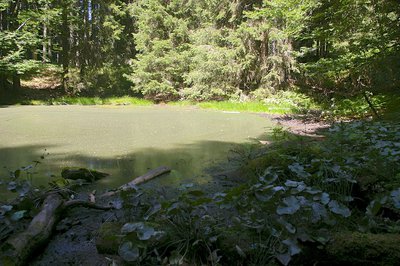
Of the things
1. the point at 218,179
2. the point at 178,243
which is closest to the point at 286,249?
the point at 178,243

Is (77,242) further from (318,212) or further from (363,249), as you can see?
(363,249)

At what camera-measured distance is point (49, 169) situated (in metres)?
4.84

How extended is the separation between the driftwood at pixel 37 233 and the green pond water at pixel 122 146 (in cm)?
88

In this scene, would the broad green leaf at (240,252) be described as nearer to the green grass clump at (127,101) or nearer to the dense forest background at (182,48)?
the dense forest background at (182,48)

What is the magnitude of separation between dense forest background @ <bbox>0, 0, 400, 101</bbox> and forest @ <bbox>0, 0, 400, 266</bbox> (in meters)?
0.12

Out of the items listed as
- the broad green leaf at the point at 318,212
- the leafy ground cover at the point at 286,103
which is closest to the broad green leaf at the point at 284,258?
the broad green leaf at the point at 318,212

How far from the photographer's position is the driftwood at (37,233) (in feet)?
6.64

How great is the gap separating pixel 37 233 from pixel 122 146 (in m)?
4.30

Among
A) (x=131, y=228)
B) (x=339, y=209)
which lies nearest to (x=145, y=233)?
(x=131, y=228)

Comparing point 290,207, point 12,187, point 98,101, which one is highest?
point 98,101

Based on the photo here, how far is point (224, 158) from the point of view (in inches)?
223

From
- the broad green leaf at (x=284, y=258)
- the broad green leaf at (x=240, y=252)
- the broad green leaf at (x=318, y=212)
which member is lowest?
the broad green leaf at (x=240, y=252)

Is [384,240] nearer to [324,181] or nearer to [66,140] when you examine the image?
[324,181]

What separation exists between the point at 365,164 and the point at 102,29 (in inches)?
851
